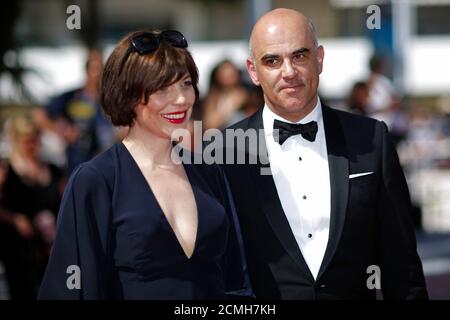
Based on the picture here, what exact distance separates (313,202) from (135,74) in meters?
1.09

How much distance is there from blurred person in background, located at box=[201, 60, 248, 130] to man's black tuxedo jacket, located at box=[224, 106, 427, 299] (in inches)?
171

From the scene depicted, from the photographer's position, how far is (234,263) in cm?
390

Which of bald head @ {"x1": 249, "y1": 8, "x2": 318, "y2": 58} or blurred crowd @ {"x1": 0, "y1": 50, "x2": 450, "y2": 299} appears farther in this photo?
blurred crowd @ {"x1": 0, "y1": 50, "x2": 450, "y2": 299}

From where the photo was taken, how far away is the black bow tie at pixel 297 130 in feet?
14.4

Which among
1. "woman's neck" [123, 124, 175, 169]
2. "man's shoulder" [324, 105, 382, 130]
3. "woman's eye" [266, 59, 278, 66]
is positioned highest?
"woman's eye" [266, 59, 278, 66]

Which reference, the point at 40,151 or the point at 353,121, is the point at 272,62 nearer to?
the point at 353,121

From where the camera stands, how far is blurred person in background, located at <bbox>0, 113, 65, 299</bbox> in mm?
8562

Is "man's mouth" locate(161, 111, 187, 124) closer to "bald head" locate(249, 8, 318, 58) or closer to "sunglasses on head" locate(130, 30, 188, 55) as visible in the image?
"sunglasses on head" locate(130, 30, 188, 55)

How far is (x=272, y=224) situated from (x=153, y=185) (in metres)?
0.76

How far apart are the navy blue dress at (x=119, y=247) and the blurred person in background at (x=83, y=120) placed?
544cm

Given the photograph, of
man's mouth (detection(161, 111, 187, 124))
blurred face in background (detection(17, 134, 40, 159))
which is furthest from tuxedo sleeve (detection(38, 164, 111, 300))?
blurred face in background (detection(17, 134, 40, 159))

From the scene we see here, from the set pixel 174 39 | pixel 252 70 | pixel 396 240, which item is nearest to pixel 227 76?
pixel 252 70

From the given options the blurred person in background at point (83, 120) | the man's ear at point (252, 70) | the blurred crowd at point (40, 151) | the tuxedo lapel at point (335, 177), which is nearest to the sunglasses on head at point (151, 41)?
the man's ear at point (252, 70)

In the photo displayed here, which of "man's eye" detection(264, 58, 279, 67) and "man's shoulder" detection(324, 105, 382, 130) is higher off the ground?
"man's eye" detection(264, 58, 279, 67)
